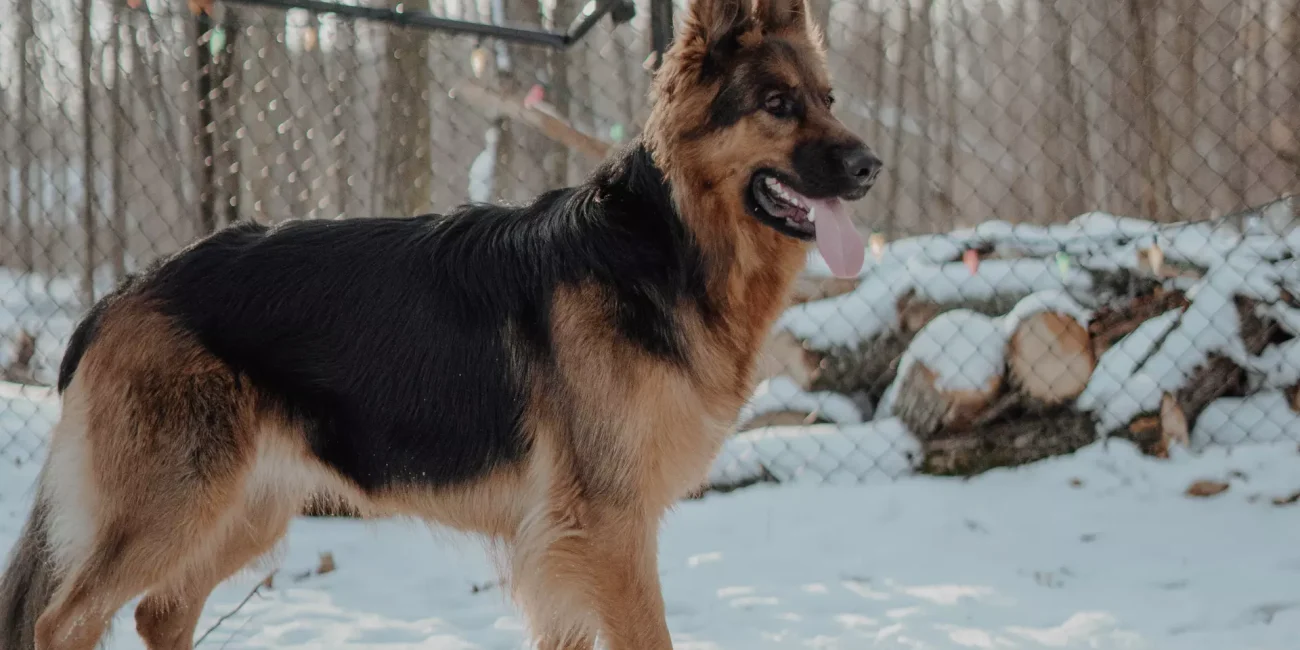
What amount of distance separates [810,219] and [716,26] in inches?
23.8

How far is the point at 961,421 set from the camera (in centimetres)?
548

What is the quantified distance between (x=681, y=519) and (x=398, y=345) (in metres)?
2.33

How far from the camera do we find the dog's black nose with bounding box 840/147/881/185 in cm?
290

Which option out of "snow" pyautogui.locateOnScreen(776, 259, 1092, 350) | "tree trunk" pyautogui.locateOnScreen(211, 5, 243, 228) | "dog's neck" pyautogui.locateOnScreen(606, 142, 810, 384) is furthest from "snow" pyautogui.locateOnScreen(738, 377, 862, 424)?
"tree trunk" pyautogui.locateOnScreen(211, 5, 243, 228)

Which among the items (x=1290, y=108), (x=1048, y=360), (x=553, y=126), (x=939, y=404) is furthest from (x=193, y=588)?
(x=1290, y=108)

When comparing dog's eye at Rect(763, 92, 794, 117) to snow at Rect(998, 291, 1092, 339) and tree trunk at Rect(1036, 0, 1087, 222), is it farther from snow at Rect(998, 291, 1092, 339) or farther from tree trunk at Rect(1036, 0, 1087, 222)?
tree trunk at Rect(1036, 0, 1087, 222)

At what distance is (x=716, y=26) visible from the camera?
3.02 metres

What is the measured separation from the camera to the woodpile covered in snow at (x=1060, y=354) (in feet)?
→ 17.6

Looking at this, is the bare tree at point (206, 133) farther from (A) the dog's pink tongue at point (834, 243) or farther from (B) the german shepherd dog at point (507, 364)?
(A) the dog's pink tongue at point (834, 243)

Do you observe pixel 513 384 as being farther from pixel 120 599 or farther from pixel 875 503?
pixel 875 503

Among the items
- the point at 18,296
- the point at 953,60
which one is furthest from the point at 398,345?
the point at 18,296

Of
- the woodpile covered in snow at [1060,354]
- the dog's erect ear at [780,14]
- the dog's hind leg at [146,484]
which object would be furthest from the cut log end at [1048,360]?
the dog's hind leg at [146,484]

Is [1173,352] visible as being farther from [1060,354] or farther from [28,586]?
[28,586]

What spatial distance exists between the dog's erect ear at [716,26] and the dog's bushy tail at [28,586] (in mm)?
2401
